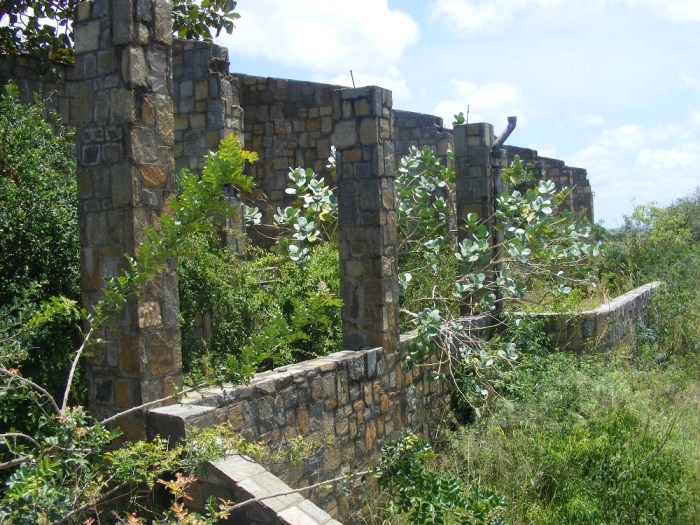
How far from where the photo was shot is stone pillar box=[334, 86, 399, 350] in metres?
6.70

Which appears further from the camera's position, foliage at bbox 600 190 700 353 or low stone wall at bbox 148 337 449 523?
foliage at bbox 600 190 700 353

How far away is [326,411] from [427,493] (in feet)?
5.13

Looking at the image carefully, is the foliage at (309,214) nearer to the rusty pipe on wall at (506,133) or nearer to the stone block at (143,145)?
the rusty pipe on wall at (506,133)

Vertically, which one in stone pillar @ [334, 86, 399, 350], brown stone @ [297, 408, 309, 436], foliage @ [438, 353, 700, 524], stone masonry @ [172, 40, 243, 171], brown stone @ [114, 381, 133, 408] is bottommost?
foliage @ [438, 353, 700, 524]

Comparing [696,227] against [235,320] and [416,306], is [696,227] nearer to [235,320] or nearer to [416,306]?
[416,306]

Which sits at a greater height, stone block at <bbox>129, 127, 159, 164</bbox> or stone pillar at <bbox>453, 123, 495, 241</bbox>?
stone pillar at <bbox>453, 123, 495, 241</bbox>

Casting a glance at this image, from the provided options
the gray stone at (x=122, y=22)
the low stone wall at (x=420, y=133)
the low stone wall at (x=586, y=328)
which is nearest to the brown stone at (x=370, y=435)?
the low stone wall at (x=586, y=328)

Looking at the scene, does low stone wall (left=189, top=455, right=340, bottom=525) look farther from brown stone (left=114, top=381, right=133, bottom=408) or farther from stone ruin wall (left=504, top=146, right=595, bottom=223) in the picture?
stone ruin wall (left=504, top=146, right=595, bottom=223)

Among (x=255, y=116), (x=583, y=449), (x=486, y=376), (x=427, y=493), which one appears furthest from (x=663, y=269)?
(x=427, y=493)

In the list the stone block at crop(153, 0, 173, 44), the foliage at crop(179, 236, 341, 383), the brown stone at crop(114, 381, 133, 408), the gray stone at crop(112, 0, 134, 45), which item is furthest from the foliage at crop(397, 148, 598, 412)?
the gray stone at crop(112, 0, 134, 45)

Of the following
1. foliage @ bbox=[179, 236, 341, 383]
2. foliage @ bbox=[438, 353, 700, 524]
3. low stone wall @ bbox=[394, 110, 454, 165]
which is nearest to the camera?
foliage @ bbox=[438, 353, 700, 524]

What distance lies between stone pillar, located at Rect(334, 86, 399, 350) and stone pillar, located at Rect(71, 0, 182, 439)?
223 cm

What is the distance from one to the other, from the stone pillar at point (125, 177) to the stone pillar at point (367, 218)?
223 cm

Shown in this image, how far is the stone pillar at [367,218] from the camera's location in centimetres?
670
